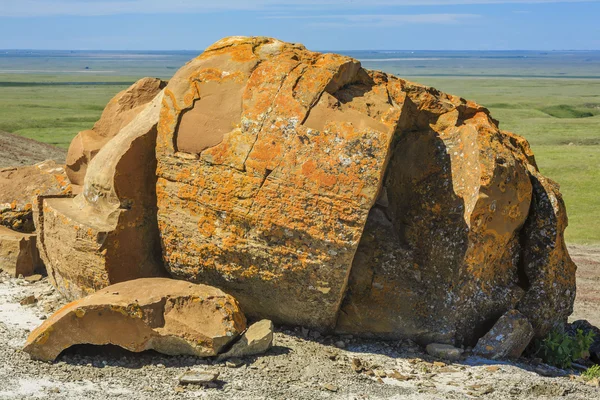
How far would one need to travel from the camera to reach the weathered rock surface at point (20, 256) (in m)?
12.7

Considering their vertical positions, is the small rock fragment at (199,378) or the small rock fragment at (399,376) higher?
the small rock fragment at (199,378)

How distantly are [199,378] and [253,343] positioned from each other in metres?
0.95

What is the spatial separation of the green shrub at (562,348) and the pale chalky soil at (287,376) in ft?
3.35

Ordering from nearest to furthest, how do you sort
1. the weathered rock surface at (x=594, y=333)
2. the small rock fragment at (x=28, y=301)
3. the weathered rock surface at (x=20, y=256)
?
1. the small rock fragment at (x=28, y=301)
2. the weathered rock surface at (x=594, y=333)
3. the weathered rock surface at (x=20, y=256)

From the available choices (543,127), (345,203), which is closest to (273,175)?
(345,203)

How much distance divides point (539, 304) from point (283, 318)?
12.3 feet

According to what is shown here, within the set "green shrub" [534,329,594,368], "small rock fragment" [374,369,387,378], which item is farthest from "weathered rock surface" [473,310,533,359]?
"small rock fragment" [374,369,387,378]

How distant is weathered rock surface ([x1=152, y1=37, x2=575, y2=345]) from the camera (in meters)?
9.41

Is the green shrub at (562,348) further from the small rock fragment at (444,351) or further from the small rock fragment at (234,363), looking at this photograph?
the small rock fragment at (234,363)

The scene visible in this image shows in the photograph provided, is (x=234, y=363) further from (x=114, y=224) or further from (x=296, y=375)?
(x=114, y=224)

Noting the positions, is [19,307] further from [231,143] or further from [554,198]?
[554,198]

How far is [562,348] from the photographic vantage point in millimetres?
10828

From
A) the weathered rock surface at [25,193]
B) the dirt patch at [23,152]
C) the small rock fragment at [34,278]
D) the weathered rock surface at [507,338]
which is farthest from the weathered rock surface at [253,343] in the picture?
the dirt patch at [23,152]

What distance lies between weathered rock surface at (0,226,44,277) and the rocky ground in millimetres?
2565
